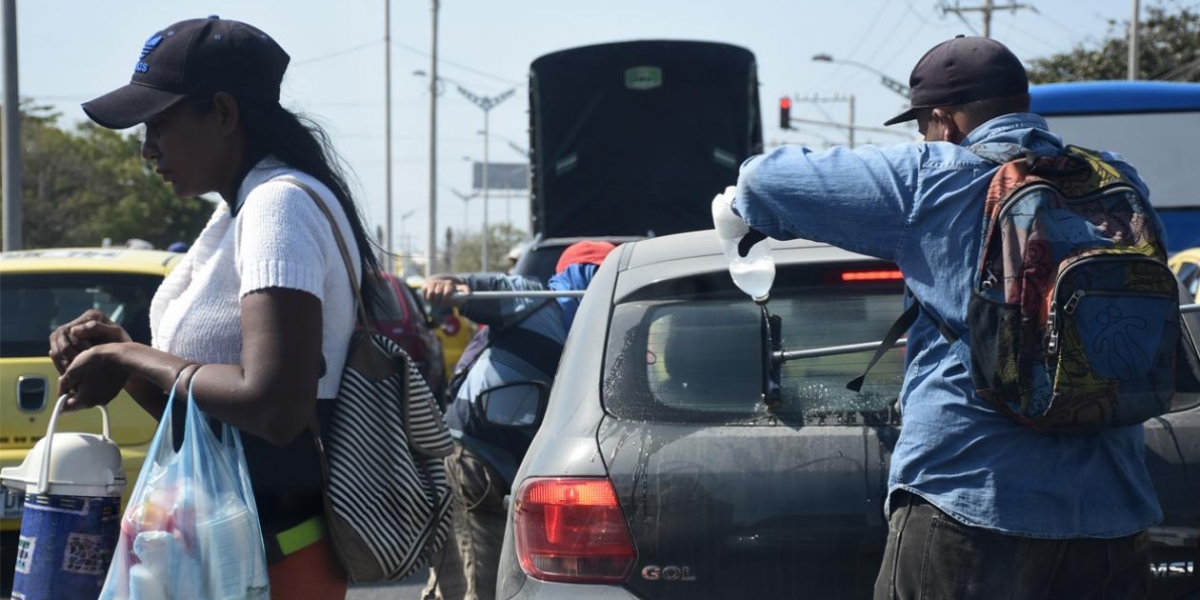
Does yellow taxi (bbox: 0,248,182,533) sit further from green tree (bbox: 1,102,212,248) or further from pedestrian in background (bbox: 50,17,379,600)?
green tree (bbox: 1,102,212,248)

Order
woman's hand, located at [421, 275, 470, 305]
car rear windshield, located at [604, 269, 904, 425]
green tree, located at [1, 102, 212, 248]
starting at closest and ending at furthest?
car rear windshield, located at [604, 269, 904, 425] → woman's hand, located at [421, 275, 470, 305] → green tree, located at [1, 102, 212, 248]

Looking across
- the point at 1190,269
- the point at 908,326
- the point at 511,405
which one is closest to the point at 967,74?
the point at 908,326

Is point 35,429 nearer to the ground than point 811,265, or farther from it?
nearer to the ground

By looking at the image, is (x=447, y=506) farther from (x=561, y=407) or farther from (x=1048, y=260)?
(x=1048, y=260)

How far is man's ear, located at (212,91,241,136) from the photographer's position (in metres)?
2.43

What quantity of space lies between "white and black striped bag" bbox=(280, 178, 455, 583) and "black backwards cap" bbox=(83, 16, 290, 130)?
218mm

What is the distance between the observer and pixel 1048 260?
2.35 meters

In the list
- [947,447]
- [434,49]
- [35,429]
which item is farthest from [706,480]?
[434,49]

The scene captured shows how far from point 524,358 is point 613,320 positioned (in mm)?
1956

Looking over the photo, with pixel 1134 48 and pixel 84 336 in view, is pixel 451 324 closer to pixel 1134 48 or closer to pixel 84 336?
pixel 84 336

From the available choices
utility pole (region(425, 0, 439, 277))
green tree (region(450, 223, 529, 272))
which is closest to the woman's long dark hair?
utility pole (region(425, 0, 439, 277))

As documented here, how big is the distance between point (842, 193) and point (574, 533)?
1.00 meters

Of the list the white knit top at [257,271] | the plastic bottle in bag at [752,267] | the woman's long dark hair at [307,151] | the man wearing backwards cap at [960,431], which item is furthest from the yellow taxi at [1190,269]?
the white knit top at [257,271]

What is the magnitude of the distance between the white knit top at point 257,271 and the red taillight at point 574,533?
2.69 ft
